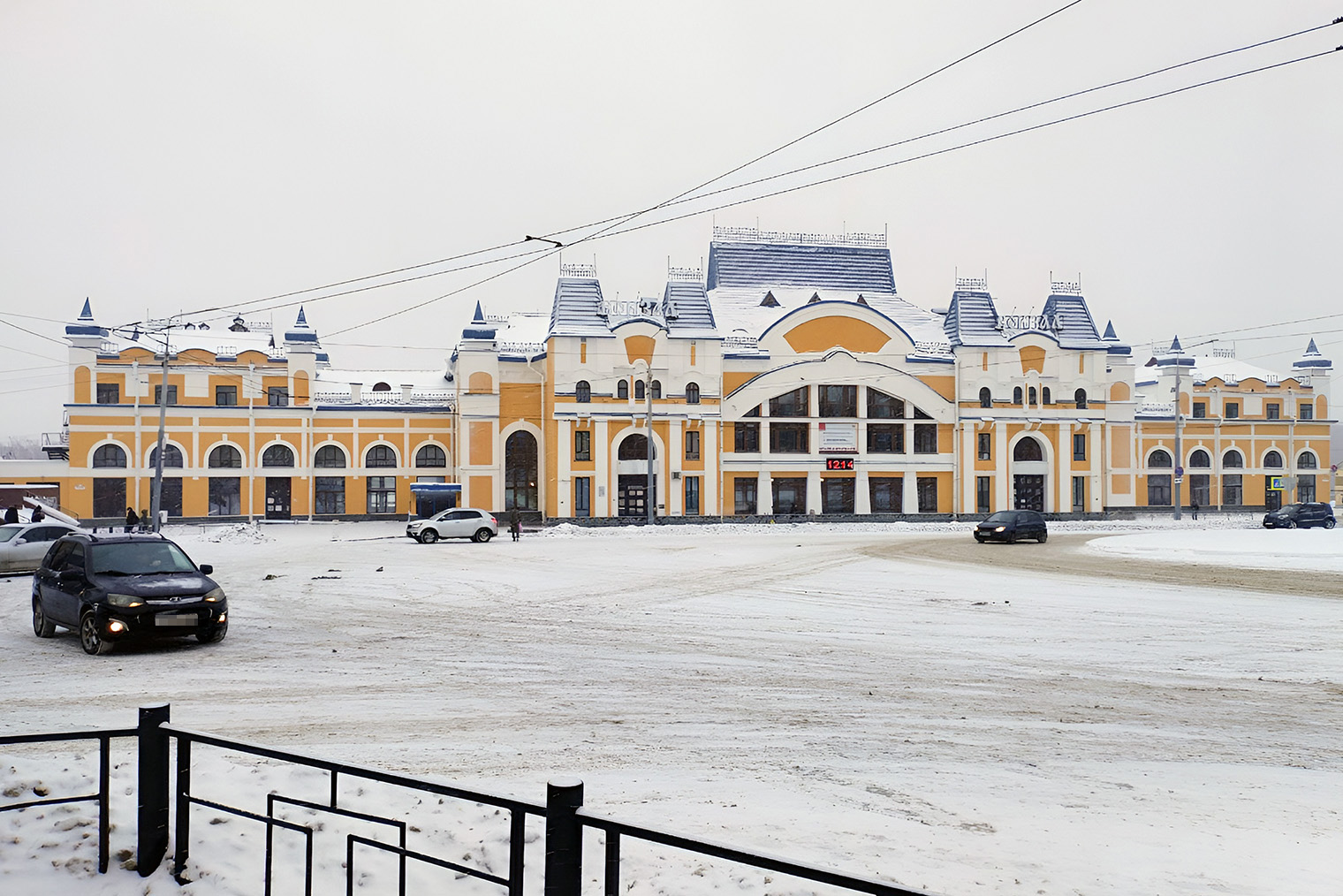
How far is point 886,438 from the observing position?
176 feet

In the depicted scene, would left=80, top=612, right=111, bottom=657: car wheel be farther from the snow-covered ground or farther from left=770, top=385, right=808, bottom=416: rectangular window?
left=770, top=385, right=808, bottom=416: rectangular window

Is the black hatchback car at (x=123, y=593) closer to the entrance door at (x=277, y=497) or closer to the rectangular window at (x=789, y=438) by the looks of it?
the rectangular window at (x=789, y=438)

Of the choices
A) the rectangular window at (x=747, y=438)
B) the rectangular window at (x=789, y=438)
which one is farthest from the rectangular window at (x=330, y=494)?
the rectangular window at (x=789, y=438)

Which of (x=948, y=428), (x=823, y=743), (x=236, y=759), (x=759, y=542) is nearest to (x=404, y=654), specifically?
(x=236, y=759)

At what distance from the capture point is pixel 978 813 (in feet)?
20.1

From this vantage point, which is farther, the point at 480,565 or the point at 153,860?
the point at 480,565

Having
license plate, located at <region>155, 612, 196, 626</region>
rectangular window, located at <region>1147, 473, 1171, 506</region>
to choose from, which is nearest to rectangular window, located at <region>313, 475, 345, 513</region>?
license plate, located at <region>155, 612, 196, 626</region>

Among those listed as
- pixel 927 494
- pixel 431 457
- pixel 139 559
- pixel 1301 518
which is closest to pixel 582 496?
pixel 431 457

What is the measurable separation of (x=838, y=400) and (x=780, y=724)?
45155mm

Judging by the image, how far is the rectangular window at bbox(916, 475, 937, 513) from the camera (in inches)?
2116

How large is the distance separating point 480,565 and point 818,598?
36.7 ft

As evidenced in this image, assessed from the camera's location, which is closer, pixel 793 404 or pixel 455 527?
pixel 455 527

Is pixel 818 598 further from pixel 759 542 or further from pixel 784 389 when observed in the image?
pixel 784 389

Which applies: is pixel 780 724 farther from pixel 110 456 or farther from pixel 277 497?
pixel 110 456
